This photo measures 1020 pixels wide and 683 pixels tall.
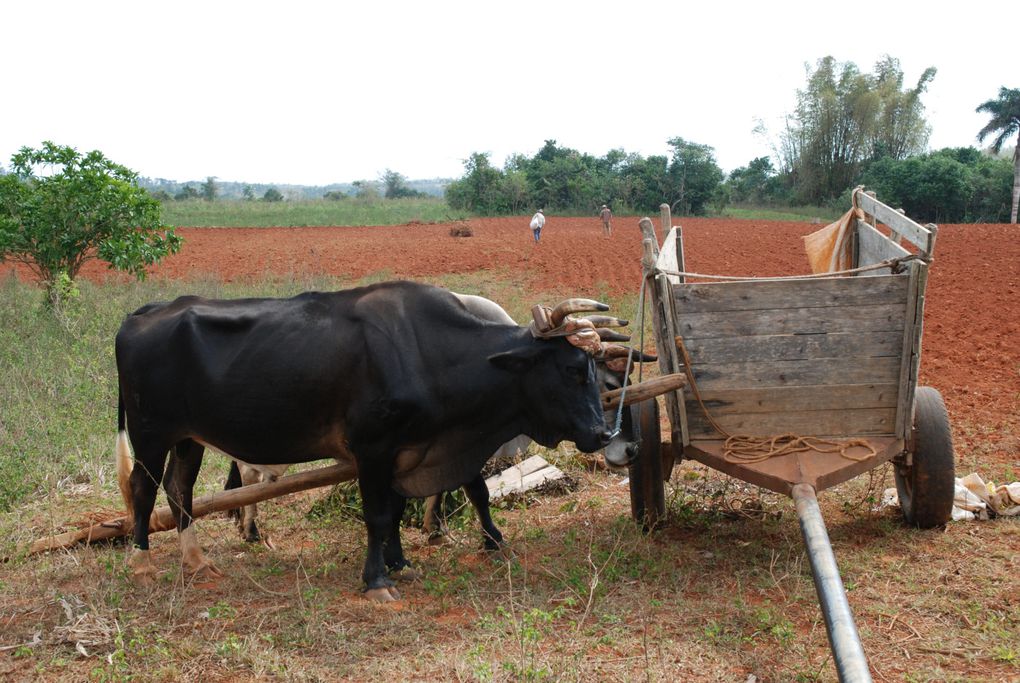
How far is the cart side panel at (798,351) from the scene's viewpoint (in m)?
5.02

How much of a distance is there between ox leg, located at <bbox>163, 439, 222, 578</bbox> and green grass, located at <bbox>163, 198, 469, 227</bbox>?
35.8 m

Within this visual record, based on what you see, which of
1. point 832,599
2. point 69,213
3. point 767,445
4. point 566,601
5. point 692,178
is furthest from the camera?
point 692,178

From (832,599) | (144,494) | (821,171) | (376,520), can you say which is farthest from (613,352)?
(821,171)

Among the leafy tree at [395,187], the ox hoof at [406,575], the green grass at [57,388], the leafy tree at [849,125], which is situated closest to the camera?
the ox hoof at [406,575]

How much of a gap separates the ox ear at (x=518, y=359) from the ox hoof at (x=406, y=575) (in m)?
1.36

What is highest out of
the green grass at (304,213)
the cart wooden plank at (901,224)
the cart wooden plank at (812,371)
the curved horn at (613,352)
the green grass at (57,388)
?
the cart wooden plank at (901,224)

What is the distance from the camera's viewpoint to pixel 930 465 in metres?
5.37

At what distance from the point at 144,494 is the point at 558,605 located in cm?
260

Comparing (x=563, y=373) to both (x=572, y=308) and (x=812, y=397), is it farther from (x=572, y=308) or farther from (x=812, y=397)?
(x=812, y=397)

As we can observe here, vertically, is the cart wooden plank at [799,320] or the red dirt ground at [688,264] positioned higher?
the cart wooden plank at [799,320]

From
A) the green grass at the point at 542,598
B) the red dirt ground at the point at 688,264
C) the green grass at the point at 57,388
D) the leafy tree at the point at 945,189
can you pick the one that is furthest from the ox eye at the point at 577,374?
the leafy tree at the point at 945,189

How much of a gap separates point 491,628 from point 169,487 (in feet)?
7.97

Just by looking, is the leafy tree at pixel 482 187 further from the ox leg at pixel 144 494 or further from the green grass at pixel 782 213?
the ox leg at pixel 144 494

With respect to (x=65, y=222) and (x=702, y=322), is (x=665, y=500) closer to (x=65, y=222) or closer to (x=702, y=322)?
(x=702, y=322)
